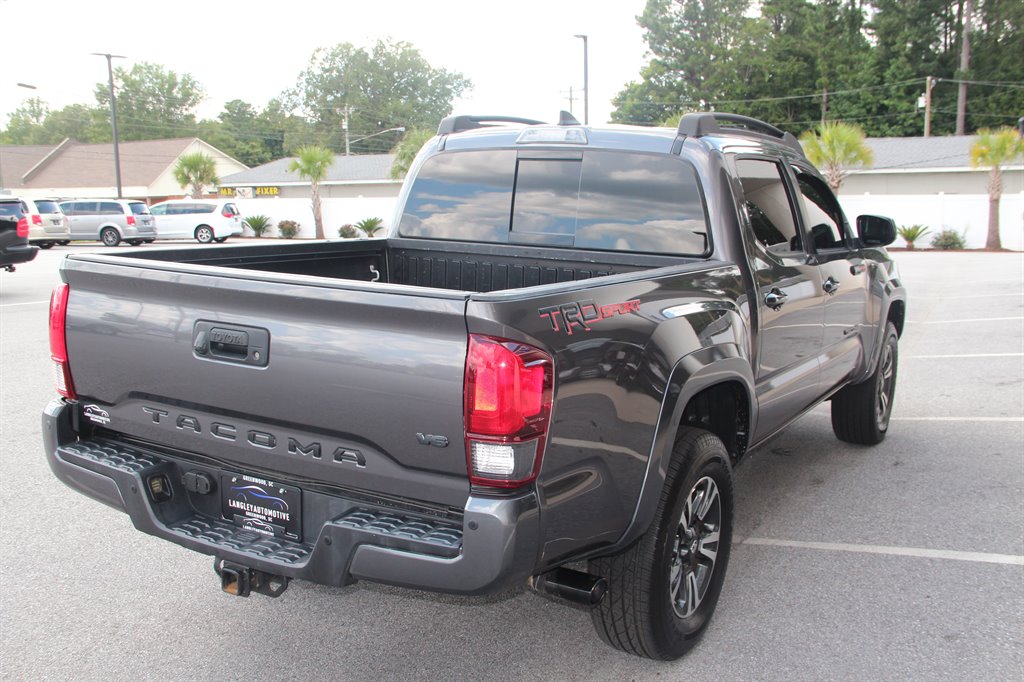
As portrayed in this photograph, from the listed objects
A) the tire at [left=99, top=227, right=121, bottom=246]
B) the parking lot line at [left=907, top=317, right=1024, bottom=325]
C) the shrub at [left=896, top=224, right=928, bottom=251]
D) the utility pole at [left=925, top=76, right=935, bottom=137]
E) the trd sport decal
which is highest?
the utility pole at [left=925, top=76, right=935, bottom=137]

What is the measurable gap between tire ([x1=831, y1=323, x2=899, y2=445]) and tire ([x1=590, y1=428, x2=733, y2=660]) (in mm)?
2818

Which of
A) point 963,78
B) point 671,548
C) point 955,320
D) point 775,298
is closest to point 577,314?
point 671,548

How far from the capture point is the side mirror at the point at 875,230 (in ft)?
17.2

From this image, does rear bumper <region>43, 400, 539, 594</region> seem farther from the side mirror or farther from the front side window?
the side mirror

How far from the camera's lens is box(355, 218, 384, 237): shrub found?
36.7 m

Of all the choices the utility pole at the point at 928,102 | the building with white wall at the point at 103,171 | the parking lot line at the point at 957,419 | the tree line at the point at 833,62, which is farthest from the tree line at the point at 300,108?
the parking lot line at the point at 957,419

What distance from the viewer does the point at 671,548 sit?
3.15 metres

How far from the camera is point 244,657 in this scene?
11.0ft

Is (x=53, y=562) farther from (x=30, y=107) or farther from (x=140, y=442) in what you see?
(x=30, y=107)

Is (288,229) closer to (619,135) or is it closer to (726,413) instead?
(619,135)

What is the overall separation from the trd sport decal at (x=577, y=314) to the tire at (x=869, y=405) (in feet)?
12.4

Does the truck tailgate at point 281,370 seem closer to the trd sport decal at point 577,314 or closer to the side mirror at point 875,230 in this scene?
the trd sport decal at point 577,314

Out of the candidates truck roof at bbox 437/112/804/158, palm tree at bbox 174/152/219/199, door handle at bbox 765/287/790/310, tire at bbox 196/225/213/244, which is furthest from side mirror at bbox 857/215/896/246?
palm tree at bbox 174/152/219/199

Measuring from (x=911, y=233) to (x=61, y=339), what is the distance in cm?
3093
